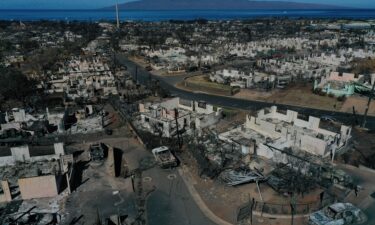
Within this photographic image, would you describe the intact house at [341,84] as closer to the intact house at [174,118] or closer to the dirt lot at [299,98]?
the dirt lot at [299,98]

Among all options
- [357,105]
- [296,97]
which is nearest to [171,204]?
[296,97]

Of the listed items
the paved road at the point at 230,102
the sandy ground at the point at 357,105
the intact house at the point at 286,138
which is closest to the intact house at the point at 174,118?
the intact house at the point at 286,138

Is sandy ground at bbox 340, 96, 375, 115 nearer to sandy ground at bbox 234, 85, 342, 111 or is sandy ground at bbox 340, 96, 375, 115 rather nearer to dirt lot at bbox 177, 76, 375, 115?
dirt lot at bbox 177, 76, 375, 115

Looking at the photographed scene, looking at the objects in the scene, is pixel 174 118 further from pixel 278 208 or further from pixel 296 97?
pixel 296 97

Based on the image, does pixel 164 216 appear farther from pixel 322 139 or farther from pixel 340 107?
pixel 340 107

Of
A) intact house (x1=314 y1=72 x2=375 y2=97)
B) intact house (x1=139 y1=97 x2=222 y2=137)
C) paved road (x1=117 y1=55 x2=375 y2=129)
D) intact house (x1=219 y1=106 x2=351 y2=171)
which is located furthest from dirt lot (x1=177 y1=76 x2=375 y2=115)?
intact house (x1=139 y1=97 x2=222 y2=137)

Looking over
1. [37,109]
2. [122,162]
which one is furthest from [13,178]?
[37,109]
